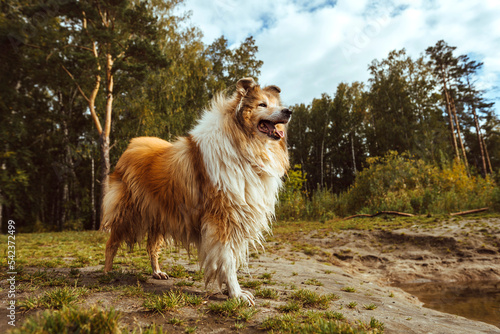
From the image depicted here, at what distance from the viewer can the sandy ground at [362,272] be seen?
2703 mm

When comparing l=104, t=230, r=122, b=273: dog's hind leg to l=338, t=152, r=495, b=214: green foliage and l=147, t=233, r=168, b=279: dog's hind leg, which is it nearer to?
l=147, t=233, r=168, b=279: dog's hind leg

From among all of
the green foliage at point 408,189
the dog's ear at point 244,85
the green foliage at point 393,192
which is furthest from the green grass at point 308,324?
the green foliage at point 408,189

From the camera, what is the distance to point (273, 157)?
374 centimetres

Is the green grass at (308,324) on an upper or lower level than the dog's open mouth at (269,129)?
lower

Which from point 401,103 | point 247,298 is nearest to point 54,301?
point 247,298

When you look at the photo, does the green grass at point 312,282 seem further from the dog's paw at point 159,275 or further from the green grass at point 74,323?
the green grass at point 74,323

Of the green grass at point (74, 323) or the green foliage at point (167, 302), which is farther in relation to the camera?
the green foliage at point (167, 302)

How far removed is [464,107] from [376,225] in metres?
30.0

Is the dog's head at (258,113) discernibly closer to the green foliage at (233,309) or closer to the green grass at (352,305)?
the green foliage at (233,309)

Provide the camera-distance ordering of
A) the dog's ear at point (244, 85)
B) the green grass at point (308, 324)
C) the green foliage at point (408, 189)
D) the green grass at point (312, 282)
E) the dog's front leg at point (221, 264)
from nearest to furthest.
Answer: the green grass at point (308, 324)
the dog's front leg at point (221, 264)
the dog's ear at point (244, 85)
the green grass at point (312, 282)
the green foliage at point (408, 189)

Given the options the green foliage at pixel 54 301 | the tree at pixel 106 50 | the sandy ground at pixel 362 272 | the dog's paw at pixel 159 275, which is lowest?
the sandy ground at pixel 362 272

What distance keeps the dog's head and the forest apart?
47cm

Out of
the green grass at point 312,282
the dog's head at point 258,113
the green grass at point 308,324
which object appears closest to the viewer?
the green grass at point 308,324

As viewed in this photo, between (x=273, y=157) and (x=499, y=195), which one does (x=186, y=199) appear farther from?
(x=499, y=195)
